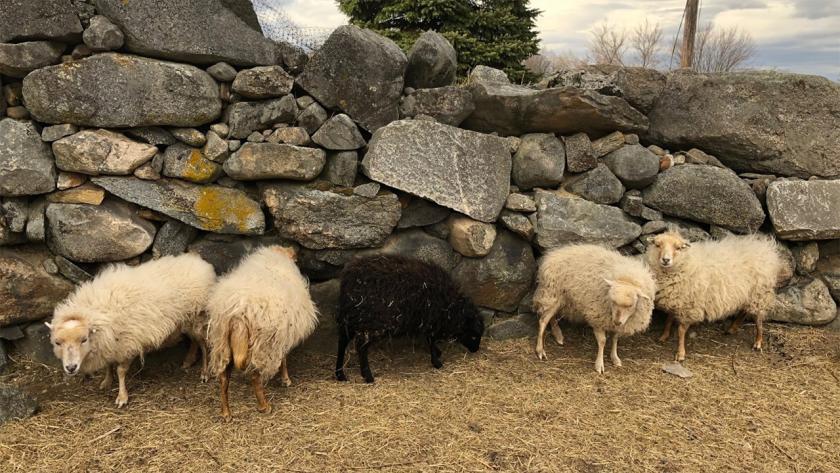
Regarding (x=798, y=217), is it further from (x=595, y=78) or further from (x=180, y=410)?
(x=180, y=410)

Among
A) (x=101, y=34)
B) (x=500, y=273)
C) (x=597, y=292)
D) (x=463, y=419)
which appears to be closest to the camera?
(x=463, y=419)

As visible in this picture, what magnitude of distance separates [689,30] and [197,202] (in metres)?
10.5

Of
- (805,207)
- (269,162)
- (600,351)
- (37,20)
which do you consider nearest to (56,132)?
(37,20)

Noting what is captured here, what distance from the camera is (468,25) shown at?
329 inches

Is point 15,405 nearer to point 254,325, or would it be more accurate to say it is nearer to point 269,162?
point 254,325

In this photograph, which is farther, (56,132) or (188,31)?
(188,31)

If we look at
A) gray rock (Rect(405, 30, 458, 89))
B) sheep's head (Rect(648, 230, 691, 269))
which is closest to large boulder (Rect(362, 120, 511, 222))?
gray rock (Rect(405, 30, 458, 89))

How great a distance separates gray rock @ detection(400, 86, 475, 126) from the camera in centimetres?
525

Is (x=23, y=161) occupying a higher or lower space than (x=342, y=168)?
higher

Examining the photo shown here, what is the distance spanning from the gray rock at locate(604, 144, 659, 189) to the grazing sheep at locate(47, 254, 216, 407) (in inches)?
163

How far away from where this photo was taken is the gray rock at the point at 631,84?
5.48 meters

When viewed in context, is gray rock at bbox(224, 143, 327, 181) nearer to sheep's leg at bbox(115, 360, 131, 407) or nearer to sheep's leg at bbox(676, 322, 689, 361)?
sheep's leg at bbox(115, 360, 131, 407)

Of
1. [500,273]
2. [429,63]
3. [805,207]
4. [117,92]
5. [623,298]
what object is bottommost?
[500,273]

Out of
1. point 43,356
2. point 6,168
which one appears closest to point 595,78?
point 6,168
